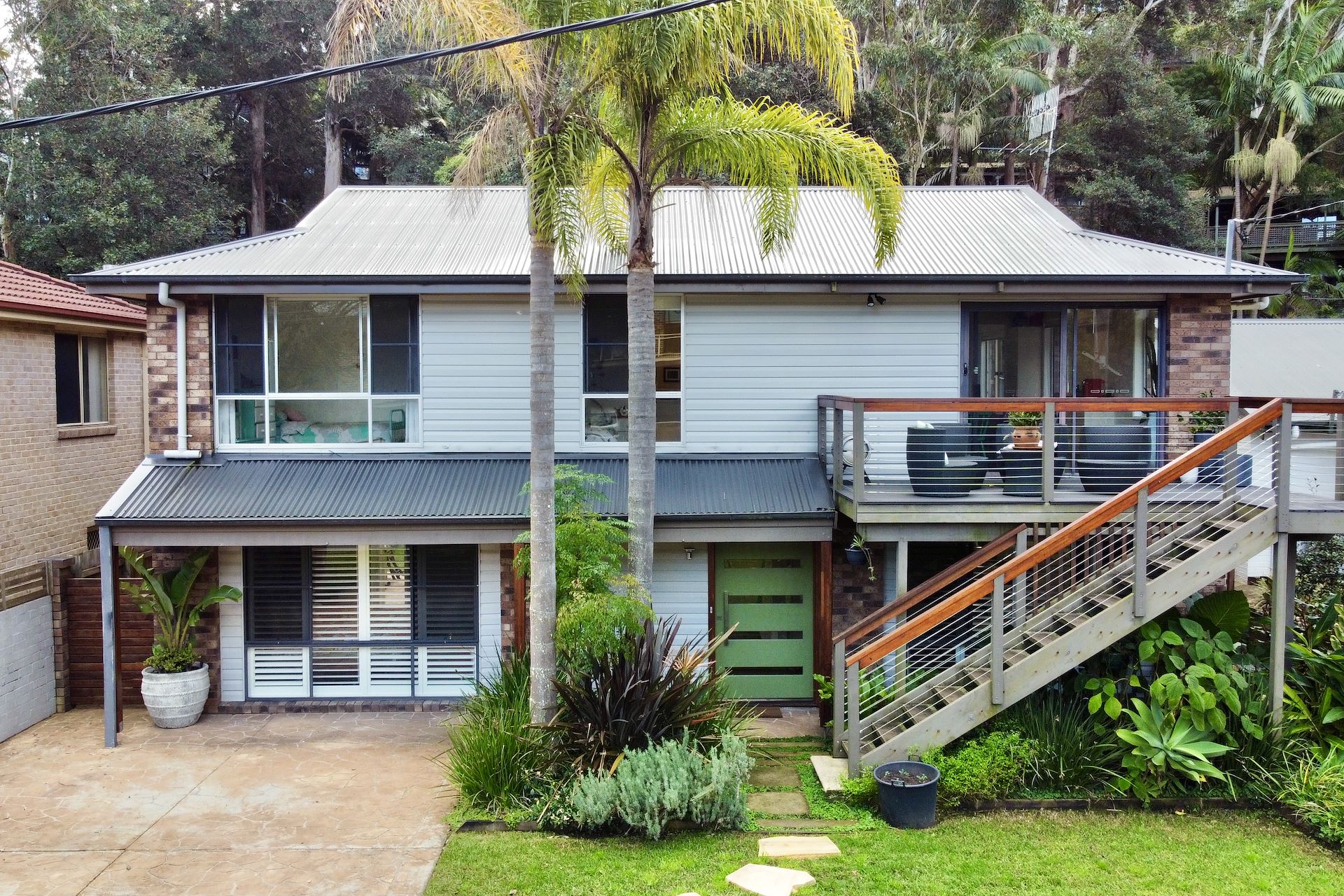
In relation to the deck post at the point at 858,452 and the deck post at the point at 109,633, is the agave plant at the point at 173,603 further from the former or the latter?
the deck post at the point at 858,452

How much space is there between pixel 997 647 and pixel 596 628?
3146 millimetres

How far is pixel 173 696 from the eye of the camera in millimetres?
9703

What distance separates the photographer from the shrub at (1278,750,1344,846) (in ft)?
22.0

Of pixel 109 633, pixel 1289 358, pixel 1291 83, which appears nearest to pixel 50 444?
pixel 109 633

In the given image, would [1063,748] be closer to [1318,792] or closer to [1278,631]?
[1318,792]

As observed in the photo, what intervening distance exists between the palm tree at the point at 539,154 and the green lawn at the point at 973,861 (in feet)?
4.71

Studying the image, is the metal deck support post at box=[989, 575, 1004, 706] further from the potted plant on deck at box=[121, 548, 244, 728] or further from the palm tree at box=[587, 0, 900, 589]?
the potted plant on deck at box=[121, 548, 244, 728]


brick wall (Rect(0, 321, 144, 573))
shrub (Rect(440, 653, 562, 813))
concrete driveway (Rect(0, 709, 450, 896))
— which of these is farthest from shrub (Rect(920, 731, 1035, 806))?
brick wall (Rect(0, 321, 144, 573))

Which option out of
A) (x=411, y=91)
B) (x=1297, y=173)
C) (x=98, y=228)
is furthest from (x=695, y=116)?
(x=1297, y=173)

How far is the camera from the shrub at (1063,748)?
7609mm

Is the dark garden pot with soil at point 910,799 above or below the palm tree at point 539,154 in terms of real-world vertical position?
below

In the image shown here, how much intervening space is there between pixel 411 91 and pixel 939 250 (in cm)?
2119

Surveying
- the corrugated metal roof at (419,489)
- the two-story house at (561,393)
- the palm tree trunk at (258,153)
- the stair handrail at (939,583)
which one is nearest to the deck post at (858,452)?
the corrugated metal roof at (419,489)

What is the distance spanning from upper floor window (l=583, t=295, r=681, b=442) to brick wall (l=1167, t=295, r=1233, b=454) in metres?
5.33
